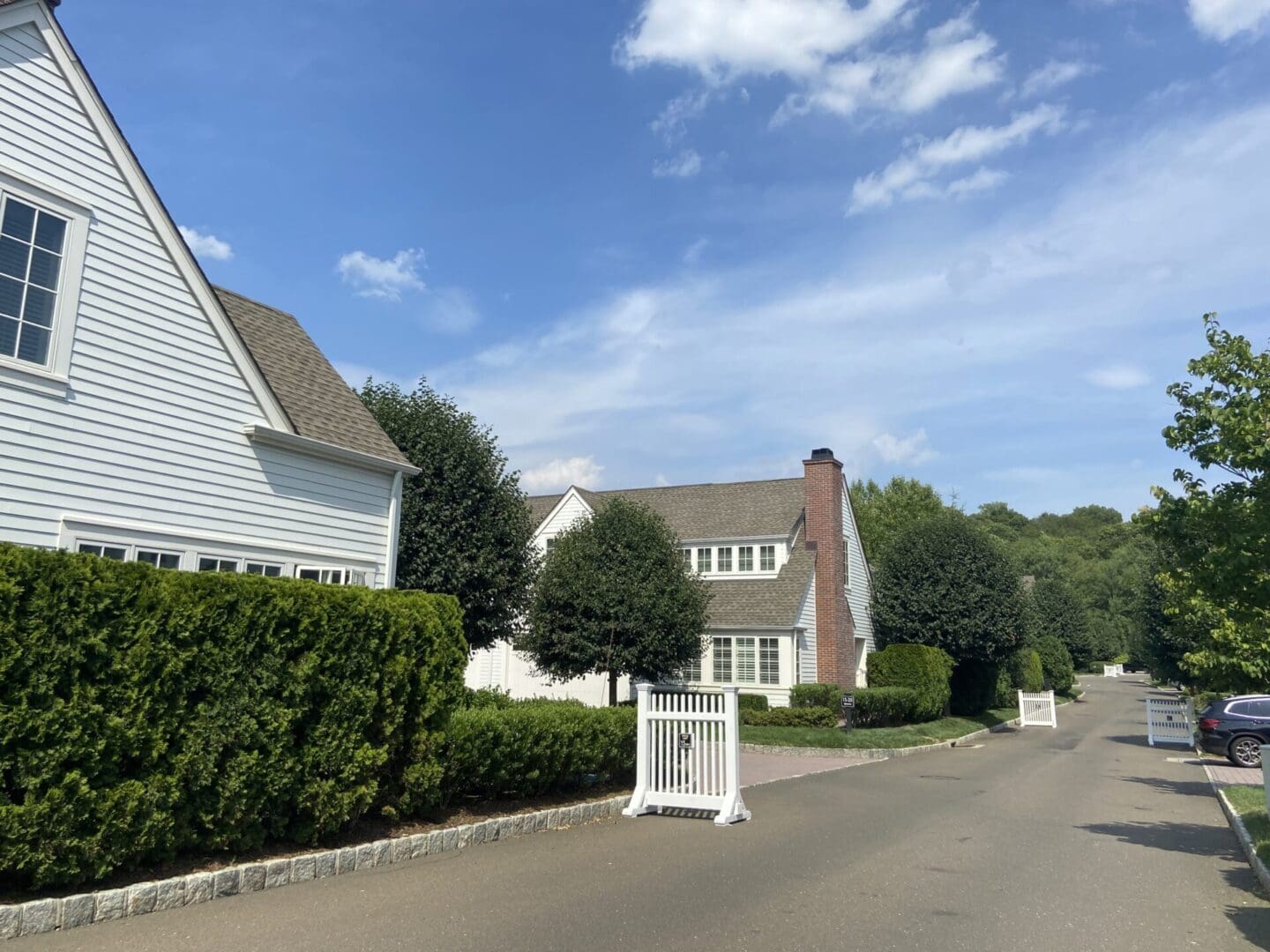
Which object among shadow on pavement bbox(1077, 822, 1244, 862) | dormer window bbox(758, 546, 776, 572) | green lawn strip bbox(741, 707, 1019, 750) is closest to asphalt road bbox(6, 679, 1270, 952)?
shadow on pavement bbox(1077, 822, 1244, 862)

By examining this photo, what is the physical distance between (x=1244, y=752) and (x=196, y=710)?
24.5 m

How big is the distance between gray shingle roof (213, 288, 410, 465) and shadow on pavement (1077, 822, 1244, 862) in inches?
447

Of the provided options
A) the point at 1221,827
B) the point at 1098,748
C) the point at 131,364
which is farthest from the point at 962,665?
the point at 131,364

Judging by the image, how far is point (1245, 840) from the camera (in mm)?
10859

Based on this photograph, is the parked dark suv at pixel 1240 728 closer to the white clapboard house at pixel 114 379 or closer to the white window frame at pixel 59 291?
the white clapboard house at pixel 114 379

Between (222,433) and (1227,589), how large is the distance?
1166 cm

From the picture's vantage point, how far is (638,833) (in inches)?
433

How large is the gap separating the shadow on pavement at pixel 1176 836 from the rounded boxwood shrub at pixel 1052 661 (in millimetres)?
46236

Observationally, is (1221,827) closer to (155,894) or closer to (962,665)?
(155,894)

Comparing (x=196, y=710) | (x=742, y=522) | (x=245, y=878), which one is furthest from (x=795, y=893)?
(x=742, y=522)

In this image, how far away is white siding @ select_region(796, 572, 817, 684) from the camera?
32562 millimetres

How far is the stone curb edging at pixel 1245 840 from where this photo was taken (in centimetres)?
878

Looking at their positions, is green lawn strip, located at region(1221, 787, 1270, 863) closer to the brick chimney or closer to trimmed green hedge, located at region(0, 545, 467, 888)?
trimmed green hedge, located at region(0, 545, 467, 888)

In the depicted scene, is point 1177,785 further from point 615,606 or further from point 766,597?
point 766,597
